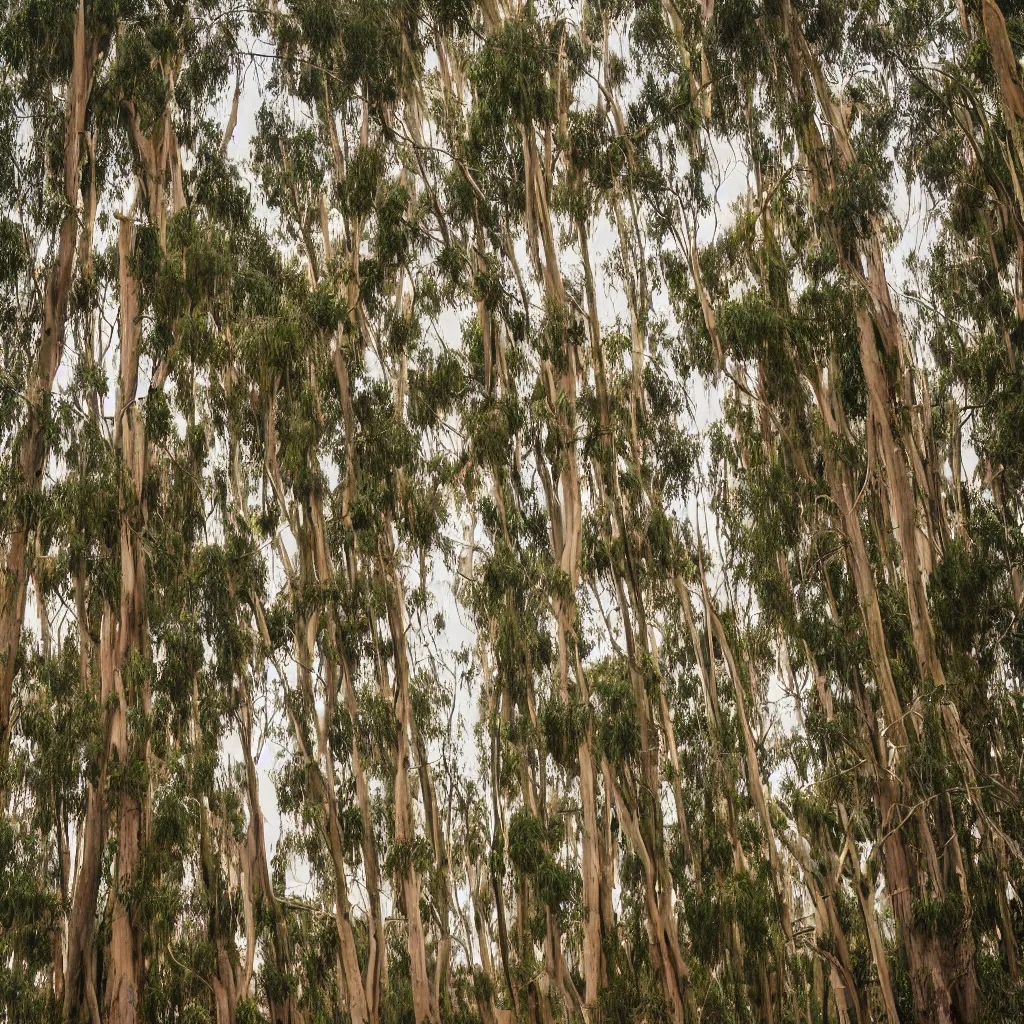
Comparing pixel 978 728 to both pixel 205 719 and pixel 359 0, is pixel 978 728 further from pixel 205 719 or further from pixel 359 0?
pixel 359 0

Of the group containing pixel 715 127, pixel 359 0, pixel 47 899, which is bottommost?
pixel 47 899

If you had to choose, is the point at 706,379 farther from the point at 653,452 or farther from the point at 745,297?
the point at 745,297

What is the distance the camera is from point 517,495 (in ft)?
32.4

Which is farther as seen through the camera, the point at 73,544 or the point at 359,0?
the point at 359,0

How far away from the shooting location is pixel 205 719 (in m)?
9.83

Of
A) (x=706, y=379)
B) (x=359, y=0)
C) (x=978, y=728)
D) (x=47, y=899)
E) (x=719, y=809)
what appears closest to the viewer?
(x=978, y=728)

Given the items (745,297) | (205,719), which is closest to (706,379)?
(745,297)

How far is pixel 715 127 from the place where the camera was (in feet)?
36.0

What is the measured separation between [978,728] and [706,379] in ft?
12.8

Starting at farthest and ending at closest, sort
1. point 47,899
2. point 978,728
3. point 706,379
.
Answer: point 706,379 → point 47,899 → point 978,728

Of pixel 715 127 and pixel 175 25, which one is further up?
pixel 175 25

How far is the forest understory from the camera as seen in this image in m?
8.50

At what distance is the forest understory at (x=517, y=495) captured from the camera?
8.50 meters

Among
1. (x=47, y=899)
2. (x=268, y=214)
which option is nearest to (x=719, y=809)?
(x=47, y=899)
